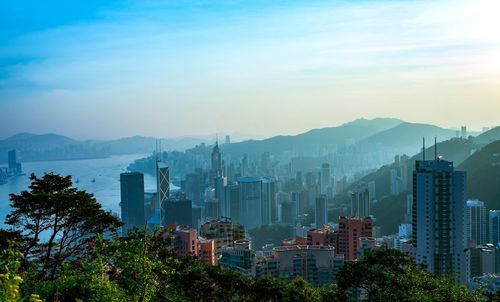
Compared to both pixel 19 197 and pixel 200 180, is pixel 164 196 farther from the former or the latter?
pixel 19 197

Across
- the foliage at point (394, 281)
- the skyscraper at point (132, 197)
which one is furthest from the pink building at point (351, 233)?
the skyscraper at point (132, 197)

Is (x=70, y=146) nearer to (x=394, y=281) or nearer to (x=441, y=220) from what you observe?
(x=441, y=220)

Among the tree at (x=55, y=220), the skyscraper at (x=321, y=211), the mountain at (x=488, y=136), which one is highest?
the mountain at (x=488, y=136)

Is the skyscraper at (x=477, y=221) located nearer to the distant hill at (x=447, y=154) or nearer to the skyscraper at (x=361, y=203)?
the skyscraper at (x=361, y=203)

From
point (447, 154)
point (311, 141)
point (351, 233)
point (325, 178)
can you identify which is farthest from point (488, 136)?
point (311, 141)

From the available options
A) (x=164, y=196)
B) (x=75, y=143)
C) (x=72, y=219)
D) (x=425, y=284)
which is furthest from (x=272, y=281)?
(x=164, y=196)

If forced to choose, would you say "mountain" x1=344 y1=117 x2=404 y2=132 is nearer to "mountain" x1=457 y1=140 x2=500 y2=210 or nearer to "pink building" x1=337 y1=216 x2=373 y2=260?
"mountain" x1=457 y1=140 x2=500 y2=210

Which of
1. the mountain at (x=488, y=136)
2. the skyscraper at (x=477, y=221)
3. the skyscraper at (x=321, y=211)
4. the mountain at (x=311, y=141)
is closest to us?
the skyscraper at (x=477, y=221)
